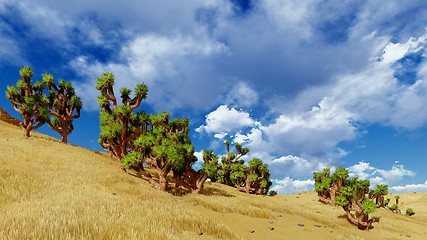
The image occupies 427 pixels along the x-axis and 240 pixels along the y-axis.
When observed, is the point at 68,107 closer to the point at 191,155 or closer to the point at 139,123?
the point at 139,123

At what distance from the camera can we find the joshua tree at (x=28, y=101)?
43.0m

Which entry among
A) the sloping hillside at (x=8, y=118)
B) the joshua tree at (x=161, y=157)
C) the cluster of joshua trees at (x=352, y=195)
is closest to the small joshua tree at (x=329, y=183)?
the cluster of joshua trees at (x=352, y=195)

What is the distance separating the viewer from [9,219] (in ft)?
24.5

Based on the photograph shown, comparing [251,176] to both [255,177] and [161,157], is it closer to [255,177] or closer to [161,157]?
[255,177]

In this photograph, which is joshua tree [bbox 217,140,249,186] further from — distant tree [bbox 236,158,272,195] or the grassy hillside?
the grassy hillside

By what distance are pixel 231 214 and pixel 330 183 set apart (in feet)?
118

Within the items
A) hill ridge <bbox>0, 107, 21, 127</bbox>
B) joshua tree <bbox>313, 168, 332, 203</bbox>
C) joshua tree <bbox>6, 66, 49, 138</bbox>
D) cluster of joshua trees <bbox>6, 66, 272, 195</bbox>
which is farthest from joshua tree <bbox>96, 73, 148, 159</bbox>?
hill ridge <bbox>0, 107, 21, 127</bbox>

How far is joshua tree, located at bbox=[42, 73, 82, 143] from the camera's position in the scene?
155 ft

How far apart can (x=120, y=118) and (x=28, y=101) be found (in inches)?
615

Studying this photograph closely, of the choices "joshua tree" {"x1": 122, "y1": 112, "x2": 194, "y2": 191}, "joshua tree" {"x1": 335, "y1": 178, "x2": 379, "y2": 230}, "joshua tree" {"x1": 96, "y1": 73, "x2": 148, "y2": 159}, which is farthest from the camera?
"joshua tree" {"x1": 96, "y1": 73, "x2": 148, "y2": 159}

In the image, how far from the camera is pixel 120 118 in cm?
3812

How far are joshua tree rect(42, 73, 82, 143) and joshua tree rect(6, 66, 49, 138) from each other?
5.21 feet

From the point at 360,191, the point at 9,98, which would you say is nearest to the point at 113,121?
the point at 9,98

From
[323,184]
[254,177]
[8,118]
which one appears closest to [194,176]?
[254,177]
